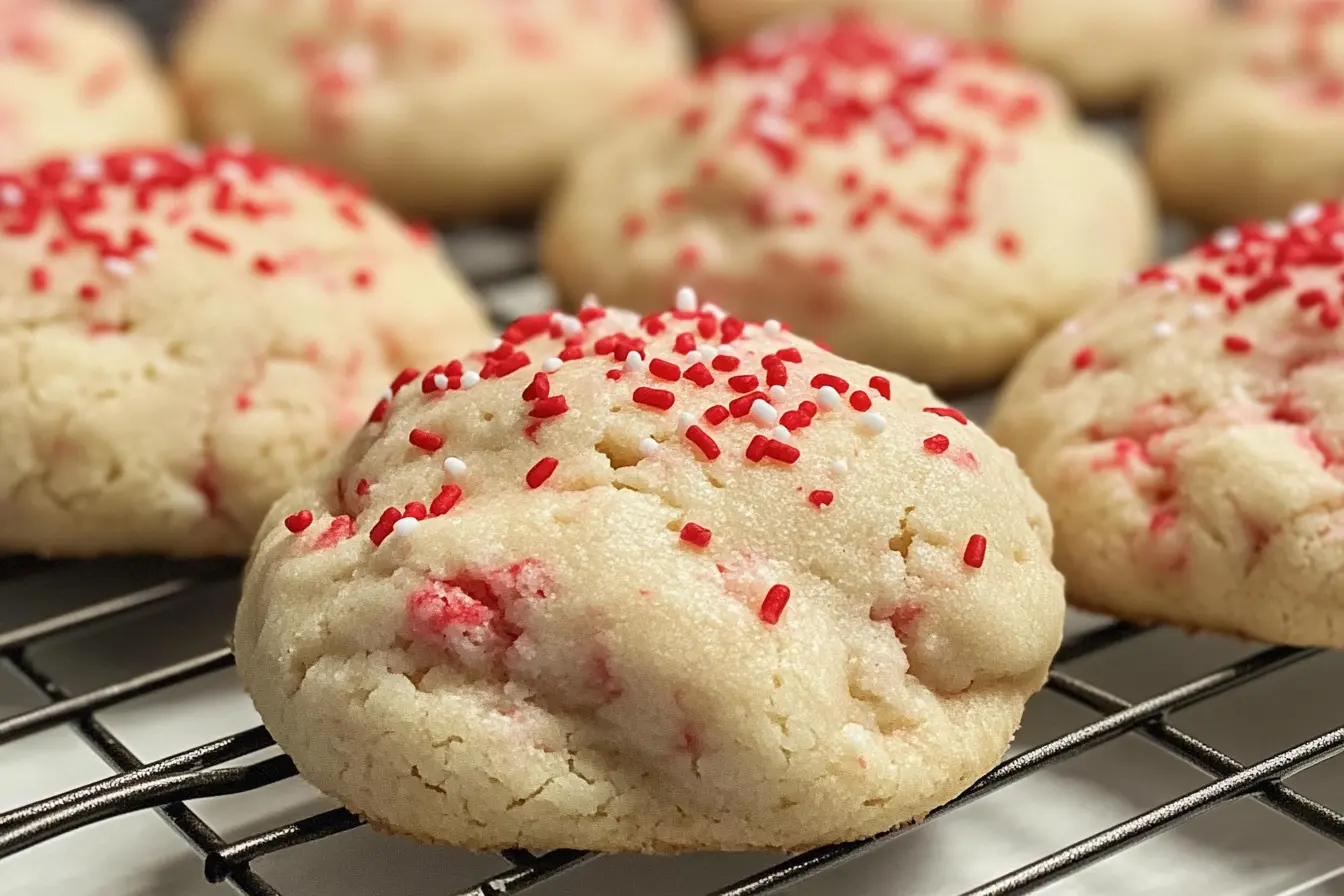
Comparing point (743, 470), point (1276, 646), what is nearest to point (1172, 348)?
point (1276, 646)

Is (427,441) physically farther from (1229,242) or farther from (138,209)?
(1229,242)

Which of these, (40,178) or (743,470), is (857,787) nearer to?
(743,470)

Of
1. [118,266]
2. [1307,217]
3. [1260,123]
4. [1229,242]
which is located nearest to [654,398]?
[118,266]

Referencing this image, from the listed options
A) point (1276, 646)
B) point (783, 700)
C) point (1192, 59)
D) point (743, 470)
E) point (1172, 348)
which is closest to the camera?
point (783, 700)

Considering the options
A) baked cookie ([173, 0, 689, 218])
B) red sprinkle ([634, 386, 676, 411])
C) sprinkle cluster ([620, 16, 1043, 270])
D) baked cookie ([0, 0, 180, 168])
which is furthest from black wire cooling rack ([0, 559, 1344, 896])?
baked cookie ([173, 0, 689, 218])

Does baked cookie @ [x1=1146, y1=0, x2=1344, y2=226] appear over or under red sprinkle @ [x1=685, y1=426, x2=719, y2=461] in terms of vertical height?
over

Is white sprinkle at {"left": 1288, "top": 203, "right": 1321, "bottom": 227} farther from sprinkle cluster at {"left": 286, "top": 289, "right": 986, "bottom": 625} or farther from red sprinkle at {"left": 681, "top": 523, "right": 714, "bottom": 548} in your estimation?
red sprinkle at {"left": 681, "top": 523, "right": 714, "bottom": 548}

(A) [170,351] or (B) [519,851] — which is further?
(A) [170,351]
